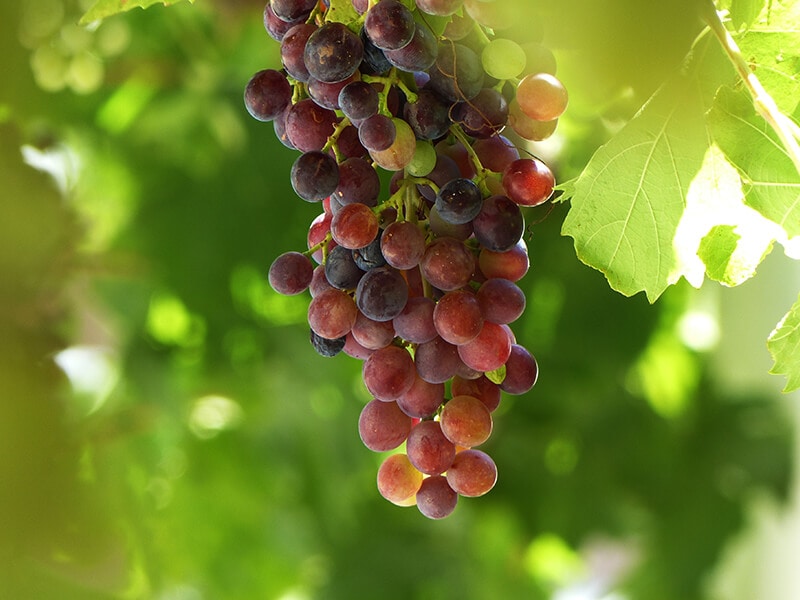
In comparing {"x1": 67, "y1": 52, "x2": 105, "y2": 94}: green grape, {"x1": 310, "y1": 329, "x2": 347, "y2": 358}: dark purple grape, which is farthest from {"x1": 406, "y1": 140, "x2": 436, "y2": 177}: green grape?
{"x1": 67, "y1": 52, "x2": 105, "y2": 94}: green grape

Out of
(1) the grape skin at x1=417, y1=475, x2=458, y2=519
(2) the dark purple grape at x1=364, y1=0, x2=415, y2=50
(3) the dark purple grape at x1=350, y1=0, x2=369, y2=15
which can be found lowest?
(1) the grape skin at x1=417, y1=475, x2=458, y2=519

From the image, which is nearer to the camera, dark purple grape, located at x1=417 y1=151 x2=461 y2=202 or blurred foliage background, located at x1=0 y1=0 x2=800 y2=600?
dark purple grape, located at x1=417 y1=151 x2=461 y2=202

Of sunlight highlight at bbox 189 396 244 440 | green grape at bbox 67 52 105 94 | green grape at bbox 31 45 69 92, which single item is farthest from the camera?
sunlight highlight at bbox 189 396 244 440

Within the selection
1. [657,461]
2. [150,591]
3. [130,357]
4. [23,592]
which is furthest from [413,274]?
[657,461]

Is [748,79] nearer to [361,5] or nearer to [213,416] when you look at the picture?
[361,5]

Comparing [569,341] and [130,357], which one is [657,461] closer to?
[569,341]

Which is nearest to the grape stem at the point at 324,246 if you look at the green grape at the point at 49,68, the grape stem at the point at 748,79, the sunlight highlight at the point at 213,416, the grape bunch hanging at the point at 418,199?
the grape bunch hanging at the point at 418,199

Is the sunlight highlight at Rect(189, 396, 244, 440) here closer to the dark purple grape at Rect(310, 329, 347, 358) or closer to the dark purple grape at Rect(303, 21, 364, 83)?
the dark purple grape at Rect(310, 329, 347, 358)
